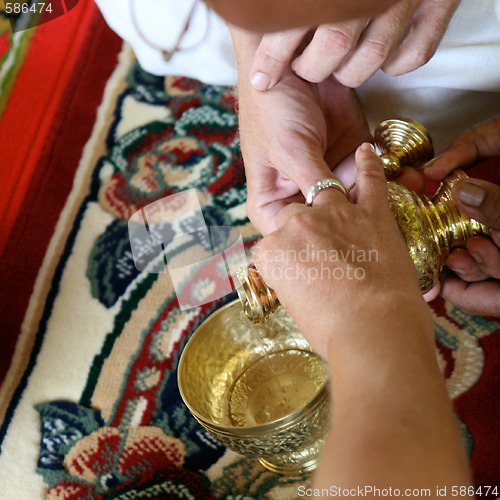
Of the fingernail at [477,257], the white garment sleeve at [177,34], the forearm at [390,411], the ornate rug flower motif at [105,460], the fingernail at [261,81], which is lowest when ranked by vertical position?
the ornate rug flower motif at [105,460]

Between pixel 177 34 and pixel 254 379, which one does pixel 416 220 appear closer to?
pixel 254 379

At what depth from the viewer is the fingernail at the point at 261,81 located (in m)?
0.67

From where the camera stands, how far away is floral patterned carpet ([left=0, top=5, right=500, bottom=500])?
2.35 ft

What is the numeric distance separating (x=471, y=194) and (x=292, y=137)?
21 centimetres

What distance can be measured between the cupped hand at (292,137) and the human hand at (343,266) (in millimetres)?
109

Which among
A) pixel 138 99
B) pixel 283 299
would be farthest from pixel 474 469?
pixel 138 99

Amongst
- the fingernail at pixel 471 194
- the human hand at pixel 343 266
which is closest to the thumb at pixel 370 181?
the human hand at pixel 343 266

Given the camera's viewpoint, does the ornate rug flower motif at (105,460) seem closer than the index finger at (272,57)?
No

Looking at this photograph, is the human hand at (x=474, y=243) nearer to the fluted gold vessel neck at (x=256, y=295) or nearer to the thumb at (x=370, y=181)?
the thumb at (x=370, y=181)

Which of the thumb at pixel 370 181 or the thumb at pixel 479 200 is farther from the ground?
the thumb at pixel 370 181

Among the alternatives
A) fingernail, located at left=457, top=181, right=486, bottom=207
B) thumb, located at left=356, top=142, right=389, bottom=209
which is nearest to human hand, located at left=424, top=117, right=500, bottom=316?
fingernail, located at left=457, top=181, right=486, bottom=207

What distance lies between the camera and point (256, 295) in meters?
0.55

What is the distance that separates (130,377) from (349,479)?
547mm

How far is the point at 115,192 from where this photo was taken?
109cm
